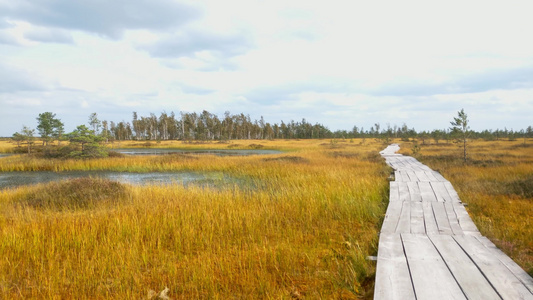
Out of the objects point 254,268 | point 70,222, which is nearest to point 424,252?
point 254,268

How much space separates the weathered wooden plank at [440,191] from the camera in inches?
286

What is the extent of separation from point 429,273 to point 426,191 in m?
5.97

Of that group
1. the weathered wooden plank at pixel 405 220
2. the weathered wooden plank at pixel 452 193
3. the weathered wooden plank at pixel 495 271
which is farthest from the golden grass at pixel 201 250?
the weathered wooden plank at pixel 452 193

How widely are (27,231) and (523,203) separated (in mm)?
11451

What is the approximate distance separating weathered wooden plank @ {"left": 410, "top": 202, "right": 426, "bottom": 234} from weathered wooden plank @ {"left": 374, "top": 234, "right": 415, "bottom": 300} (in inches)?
Result: 35.1

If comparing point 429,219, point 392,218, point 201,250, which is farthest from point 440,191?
point 201,250

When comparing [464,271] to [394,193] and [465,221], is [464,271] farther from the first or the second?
[394,193]

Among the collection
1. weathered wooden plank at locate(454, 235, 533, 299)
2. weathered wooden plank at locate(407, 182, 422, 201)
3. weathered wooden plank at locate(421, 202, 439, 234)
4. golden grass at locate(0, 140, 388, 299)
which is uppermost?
weathered wooden plank at locate(454, 235, 533, 299)

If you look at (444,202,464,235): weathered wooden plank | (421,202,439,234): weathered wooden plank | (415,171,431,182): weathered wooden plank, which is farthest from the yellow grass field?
(415,171,431,182): weathered wooden plank

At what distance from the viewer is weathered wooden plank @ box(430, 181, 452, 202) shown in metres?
7.27

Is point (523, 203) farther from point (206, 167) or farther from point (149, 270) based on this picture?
point (206, 167)

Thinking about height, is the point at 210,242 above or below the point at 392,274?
below

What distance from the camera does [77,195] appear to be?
8406 millimetres

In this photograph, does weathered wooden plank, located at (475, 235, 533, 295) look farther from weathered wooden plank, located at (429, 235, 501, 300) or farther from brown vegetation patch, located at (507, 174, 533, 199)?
brown vegetation patch, located at (507, 174, 533, 199)
